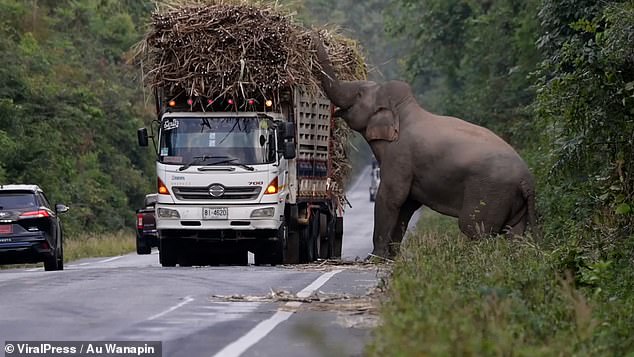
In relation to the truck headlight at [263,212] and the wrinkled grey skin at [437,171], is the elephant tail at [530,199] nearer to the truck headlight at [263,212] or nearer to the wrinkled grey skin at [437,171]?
the wrinkled grey skin at [437,171]

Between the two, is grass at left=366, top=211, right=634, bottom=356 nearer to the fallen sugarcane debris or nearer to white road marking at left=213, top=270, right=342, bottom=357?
the fallen sugarcane debris

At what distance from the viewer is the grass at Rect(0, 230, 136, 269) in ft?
128

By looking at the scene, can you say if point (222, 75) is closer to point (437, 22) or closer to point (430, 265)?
point (430, 265)

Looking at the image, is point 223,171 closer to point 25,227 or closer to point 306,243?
point 306,243

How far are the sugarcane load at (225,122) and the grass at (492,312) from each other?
21.6ft

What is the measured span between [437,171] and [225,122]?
348 centimetres

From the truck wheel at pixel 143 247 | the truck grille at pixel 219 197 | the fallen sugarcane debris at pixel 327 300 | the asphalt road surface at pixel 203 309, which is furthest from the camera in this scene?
the truck wheel at pixel 143 247

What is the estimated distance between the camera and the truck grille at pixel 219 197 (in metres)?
22.7

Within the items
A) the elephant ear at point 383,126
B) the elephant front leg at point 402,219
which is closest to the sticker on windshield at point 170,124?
the elephant ear at point 383,126

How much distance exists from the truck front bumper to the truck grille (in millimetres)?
135

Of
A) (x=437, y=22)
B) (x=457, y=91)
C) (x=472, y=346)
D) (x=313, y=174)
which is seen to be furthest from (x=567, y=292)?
(x=457, y=91)

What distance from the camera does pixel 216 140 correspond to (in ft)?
75.0

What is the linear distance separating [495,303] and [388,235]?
12.9 meters

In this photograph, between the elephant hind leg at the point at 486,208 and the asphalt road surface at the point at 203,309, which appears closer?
the asphalt road surface at the point at 203,309
